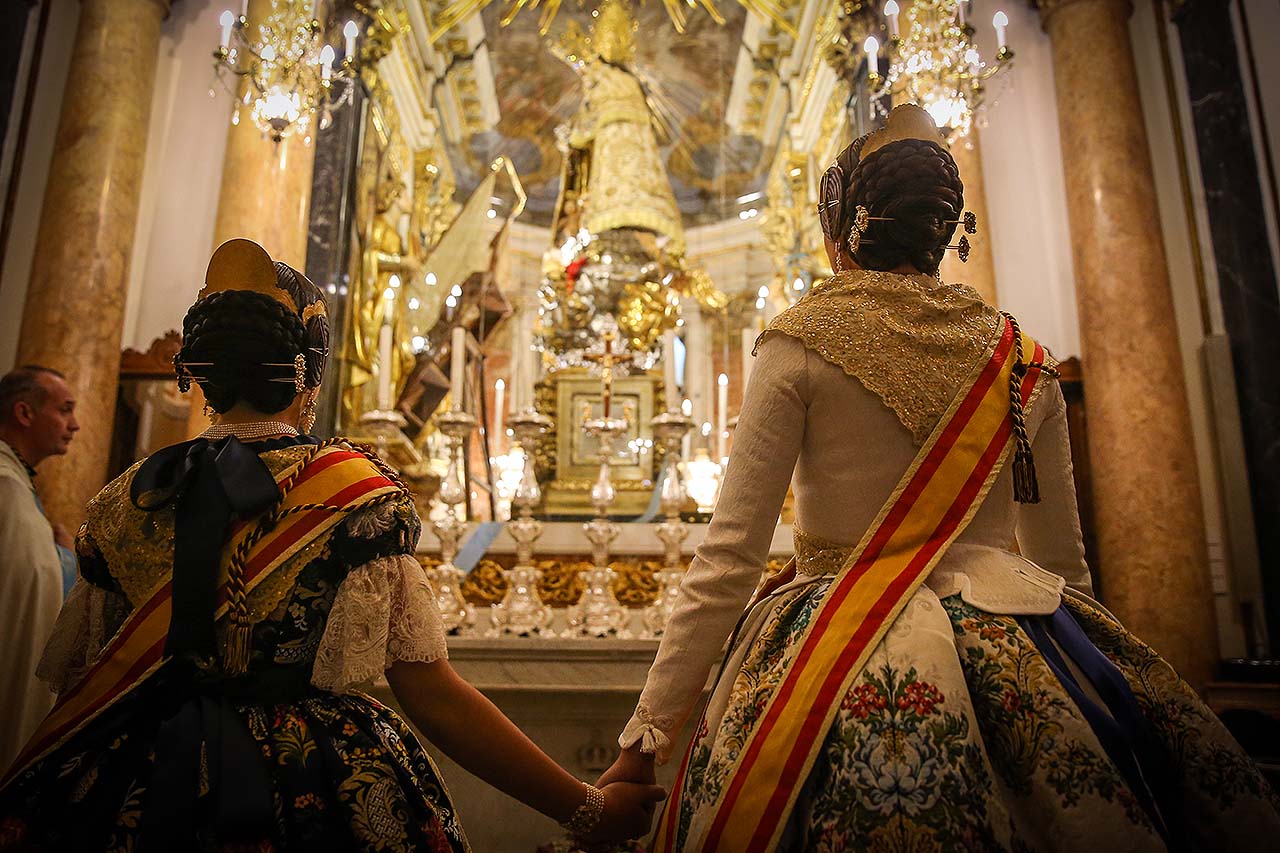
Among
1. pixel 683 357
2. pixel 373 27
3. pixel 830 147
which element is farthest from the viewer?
pixel 683 357

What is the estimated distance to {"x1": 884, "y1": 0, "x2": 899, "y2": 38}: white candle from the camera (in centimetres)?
416

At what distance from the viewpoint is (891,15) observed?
13.9 feet

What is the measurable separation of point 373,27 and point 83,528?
487cm

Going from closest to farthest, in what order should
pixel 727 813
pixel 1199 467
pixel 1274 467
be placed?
pixel 727 813
pixel 1274 467
pixel 1199 467

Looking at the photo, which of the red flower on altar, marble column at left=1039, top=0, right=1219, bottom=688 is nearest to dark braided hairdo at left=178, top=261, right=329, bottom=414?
the red flower on altar

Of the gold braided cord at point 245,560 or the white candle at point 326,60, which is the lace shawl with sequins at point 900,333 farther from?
the white candle at point 326,60

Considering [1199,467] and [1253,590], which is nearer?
[1253,590]

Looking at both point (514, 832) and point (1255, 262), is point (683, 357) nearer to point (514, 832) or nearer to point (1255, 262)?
point (1255, 262)

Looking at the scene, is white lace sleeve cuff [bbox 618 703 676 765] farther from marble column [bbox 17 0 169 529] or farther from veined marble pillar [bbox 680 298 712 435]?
veined marble pillar [bbox 680 298 712 435]

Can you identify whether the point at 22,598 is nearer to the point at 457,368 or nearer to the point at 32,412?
the point at 32,412

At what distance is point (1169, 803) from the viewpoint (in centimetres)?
115

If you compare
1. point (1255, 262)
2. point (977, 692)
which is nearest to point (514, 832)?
point (977, 692)

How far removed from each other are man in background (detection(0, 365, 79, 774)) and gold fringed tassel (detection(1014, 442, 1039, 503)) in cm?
240

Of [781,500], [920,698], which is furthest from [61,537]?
[920,698]
